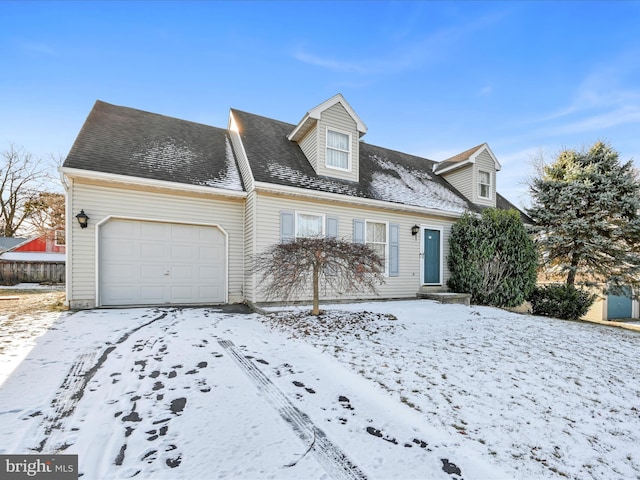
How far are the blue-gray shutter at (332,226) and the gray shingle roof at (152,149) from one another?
9.08 feet

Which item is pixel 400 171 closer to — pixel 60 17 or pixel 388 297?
pixel 388 297

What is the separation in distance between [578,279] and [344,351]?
41.5 feet

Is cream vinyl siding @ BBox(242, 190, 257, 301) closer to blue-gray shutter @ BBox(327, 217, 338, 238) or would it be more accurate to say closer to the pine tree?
blue-gray shutter @ BBox(327, 217, 338, 238)

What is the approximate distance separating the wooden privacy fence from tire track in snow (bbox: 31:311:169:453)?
1551 centimetres

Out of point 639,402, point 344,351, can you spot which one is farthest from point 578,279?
point 344,351

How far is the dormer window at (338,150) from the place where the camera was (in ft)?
31.1

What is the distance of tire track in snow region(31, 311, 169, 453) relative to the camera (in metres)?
2.06

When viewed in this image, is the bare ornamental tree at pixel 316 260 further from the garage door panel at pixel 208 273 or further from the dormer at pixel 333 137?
the dormer at pixel 333 137

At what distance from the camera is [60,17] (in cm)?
709

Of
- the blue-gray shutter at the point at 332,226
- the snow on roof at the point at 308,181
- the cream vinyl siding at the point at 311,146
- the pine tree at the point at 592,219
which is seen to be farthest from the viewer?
the pine tree at the point at 592,219

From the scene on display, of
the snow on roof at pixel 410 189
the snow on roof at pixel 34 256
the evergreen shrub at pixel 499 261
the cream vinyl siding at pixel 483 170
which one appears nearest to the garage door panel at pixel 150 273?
the snow on roof at pixel 410 189

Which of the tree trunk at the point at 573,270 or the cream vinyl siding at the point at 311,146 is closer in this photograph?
the cream vinyl siding at the point at 311,146

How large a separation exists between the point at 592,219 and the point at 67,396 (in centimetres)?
1552

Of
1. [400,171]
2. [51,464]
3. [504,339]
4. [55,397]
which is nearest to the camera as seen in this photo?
[51,464]
